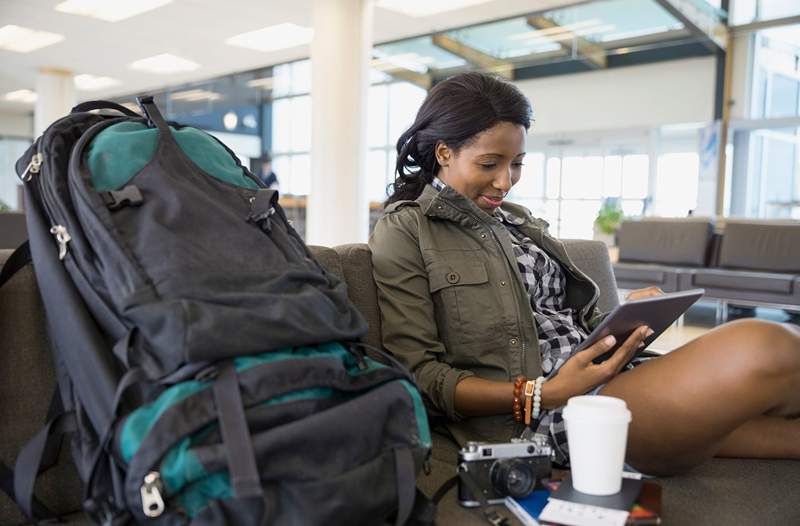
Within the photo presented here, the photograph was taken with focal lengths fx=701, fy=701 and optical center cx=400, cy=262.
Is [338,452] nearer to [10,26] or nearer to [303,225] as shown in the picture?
[303,225]

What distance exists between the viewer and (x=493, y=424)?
1.55 m

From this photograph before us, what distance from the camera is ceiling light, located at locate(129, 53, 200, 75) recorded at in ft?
34.8

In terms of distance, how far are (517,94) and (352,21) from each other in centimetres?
472

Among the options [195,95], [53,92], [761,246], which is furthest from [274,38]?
[761,246]

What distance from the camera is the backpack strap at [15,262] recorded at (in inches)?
47.6

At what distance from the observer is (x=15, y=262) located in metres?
1.22

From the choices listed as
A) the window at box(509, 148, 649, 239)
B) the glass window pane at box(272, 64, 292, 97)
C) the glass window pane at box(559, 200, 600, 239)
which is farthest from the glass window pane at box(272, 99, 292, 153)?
the glass window pane at box(559, 200, 600, 239)

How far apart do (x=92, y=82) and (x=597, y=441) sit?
44.8 ft

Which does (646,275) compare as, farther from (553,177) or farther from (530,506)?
(553,177)

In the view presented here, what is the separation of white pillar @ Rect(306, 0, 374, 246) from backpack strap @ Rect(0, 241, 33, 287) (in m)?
4.93

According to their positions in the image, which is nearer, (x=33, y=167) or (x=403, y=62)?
(x=33, y=167)

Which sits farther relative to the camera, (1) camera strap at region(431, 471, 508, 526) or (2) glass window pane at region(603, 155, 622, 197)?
(2) glass window pane at region(603, 155, 622, 197)

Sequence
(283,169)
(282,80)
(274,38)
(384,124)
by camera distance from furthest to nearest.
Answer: (283,169)
(384,124)
(282,80)
(274,38)

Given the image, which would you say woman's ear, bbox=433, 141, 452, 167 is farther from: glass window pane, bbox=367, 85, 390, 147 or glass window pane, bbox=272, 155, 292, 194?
glass window pane, bbox=272, 155, 292, 194
